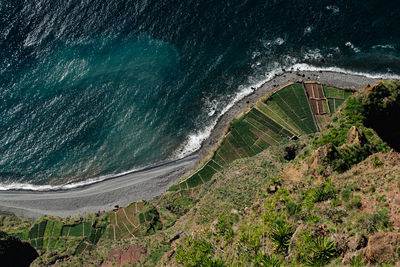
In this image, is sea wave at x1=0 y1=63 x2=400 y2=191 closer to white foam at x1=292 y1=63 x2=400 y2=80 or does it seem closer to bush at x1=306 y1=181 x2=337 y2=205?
white foam at x1=292 y1=63 x2=400 y2=80

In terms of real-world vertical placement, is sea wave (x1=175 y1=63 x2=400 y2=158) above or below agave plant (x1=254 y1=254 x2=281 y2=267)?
above

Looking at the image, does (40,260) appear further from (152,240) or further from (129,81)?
(129,81)

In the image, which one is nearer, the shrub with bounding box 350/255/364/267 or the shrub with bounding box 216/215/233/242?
the shrub with bounding box 350/255/364/267

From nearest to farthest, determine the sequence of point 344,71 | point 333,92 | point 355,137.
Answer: point 355,137 < point 333,92 < point 344,71

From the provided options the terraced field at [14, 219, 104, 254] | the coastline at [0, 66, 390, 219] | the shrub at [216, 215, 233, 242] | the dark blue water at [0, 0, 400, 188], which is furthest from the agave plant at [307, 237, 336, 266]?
the dark blue water at [0, 0, 400, 188]

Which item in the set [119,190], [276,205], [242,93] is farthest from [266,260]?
[242,93]

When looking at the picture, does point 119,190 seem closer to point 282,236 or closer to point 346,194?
point 282,236

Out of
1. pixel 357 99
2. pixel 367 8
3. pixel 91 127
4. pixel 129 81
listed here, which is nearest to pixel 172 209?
pixel 91 127
